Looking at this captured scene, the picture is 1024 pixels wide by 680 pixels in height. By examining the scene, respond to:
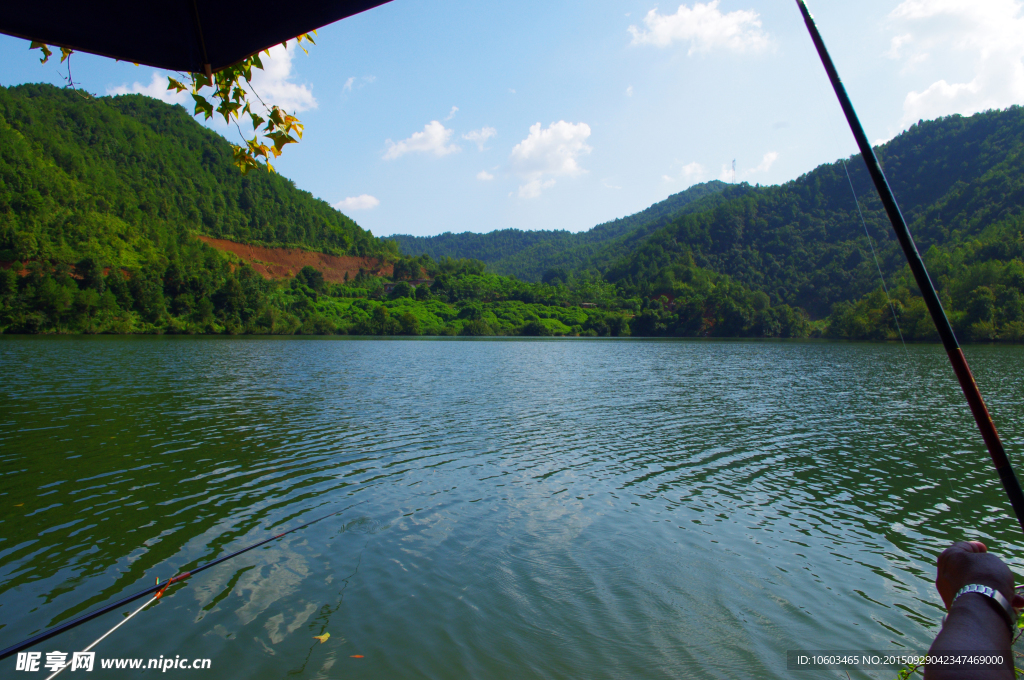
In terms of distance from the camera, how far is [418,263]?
19988cm

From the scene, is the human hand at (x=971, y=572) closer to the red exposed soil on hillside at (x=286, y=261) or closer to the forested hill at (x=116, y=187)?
the forested hill at (x=116, y=187)

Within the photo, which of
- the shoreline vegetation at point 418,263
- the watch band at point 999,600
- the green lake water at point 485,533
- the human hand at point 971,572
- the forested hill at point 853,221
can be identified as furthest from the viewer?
the forested hill at point 853,221

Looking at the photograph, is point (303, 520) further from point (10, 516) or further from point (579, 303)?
point (579, 303)

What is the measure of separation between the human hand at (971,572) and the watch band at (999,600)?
7 centimetres

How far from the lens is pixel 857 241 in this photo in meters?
139

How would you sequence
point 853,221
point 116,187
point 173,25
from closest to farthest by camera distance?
point 173,25, point 116,187, point 853,221

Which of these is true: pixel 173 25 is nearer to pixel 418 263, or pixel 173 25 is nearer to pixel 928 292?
pixel 928 292

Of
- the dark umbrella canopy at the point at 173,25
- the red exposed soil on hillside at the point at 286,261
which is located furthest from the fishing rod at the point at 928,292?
the red exposed soil on hillside at the point at 286,261

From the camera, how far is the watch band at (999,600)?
211cm

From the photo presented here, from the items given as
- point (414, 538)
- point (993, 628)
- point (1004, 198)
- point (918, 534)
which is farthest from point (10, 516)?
point (1004, 198)

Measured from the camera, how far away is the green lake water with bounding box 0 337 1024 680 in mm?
5875

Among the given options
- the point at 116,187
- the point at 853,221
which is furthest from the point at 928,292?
the point at 116,187

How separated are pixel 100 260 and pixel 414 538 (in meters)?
126

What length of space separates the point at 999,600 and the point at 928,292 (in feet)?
4.40
